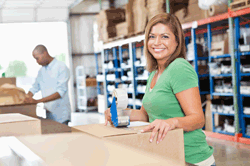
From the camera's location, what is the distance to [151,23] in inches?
66.4

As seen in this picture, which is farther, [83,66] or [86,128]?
[83,66]

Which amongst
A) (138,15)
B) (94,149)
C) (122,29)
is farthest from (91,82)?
(94,149)

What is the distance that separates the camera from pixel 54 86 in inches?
153

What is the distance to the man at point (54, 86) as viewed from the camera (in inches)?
150

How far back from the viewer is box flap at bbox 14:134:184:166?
71cm

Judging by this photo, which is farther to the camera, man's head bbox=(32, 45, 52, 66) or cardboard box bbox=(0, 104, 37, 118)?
man's head bbox=(32, 45, 52, 66)

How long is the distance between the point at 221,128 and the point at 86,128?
556 cm

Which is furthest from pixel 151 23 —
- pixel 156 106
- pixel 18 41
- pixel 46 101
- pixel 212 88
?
pixel 18 41

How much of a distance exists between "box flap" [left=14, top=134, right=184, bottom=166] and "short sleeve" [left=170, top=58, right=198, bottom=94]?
0.60 meters

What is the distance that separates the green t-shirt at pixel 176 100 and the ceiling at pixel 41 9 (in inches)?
493

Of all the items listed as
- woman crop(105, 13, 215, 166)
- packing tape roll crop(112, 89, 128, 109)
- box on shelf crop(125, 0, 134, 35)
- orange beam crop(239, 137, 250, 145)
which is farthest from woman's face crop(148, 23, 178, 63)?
box on shelf crop(125, 0, 134, 35)

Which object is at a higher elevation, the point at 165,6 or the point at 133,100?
the point at 165,6

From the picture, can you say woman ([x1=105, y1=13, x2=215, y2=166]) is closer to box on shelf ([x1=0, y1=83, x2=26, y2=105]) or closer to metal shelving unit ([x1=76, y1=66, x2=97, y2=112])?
box on shelf ([x1=0, y1=83, x2=26, y2=105])

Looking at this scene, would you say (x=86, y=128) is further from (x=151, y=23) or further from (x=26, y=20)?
(x=26, y=20)
